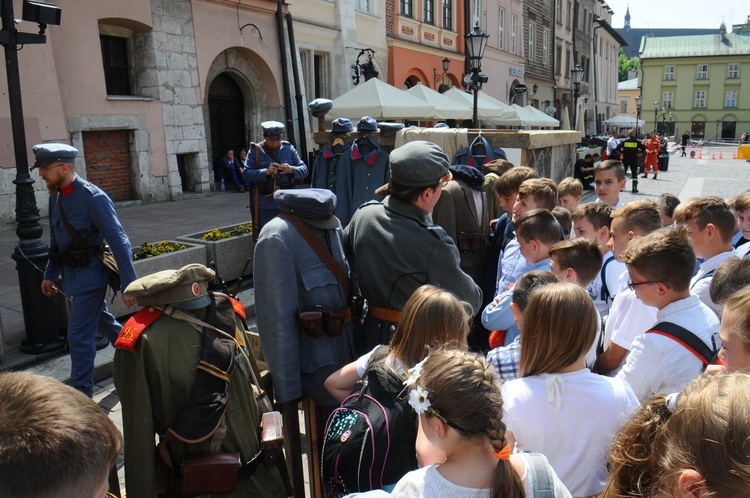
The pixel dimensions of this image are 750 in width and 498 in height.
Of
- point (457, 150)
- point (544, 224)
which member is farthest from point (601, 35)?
point (544, 224)

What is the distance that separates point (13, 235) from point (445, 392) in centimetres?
993

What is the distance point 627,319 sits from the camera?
109 inches

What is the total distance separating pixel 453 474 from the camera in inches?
59.4

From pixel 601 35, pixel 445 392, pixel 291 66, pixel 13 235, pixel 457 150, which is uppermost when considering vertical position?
pixel 601 35

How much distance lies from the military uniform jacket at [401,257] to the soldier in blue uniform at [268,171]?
4216mm

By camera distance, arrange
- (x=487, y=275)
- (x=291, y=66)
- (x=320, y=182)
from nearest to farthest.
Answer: (x=487, y=275) → (x=320, y=182) → (x=291, y=66)

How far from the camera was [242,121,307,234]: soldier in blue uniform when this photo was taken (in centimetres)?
699

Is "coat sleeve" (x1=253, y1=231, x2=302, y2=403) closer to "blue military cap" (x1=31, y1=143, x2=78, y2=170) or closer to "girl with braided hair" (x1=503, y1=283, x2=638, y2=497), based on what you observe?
"girl with braided hair" (x1=503, y1=283, x2=638, y2=497)

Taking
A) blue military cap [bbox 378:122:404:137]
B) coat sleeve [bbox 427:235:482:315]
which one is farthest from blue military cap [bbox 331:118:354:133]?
coat sleeve [bbox 427:235:482:315]

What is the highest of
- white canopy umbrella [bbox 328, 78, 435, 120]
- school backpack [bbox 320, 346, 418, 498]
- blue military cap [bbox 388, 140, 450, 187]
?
white canopy umbrella [bbox 328, 78, 435, 120]

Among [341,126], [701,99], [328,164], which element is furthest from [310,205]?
[701,99]

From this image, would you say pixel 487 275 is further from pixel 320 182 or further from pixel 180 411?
pixel 320 182

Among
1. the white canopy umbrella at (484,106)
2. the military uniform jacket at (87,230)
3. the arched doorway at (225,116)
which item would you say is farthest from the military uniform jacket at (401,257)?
the arched doorway at (225,116)

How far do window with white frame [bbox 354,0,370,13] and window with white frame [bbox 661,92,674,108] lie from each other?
67548mm
